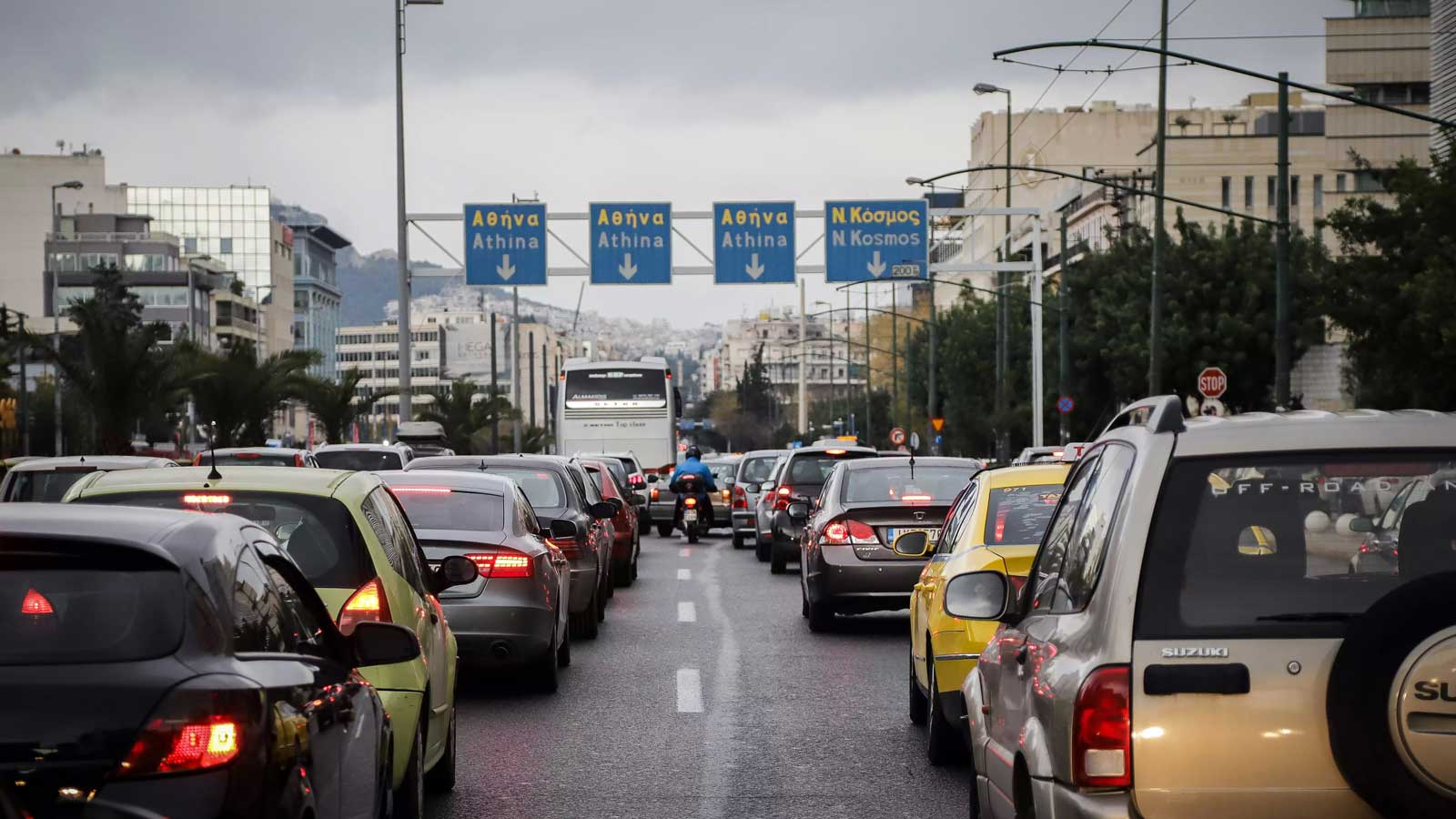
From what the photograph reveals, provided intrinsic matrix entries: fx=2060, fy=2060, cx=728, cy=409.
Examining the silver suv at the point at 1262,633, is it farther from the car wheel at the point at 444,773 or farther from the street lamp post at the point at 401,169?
the street lamp post at the point at 401,169

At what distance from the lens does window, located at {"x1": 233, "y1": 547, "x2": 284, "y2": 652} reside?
4.76m

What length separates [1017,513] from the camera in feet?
35.4

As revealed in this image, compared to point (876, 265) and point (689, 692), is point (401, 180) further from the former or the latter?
point (689, 692)

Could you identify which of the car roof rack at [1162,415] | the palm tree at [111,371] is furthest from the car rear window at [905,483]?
the palm tree at [111,371]

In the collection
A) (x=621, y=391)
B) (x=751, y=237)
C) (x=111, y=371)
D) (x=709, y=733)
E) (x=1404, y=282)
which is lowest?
(x=709, y=733)

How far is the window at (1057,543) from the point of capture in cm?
584

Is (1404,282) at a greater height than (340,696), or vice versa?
(1404,282)

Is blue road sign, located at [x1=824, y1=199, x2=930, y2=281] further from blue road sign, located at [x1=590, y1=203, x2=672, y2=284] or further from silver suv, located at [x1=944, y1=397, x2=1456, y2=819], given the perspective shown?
silver suv, located at [x1=944, y1=397, x2=1456, y2=819]

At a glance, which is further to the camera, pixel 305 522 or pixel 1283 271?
pixel 1283 271

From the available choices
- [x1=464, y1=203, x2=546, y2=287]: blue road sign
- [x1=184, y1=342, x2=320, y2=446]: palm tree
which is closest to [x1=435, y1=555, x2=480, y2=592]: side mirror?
[x1=464, y1=203, x2=546, y2=287]: blue road sign

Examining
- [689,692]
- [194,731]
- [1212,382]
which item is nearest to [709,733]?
[689,692]

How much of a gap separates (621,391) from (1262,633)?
45.8 metres

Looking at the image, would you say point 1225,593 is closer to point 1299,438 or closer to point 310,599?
point 1299,438

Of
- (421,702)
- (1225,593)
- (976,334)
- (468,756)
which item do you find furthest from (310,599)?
(976,334)
